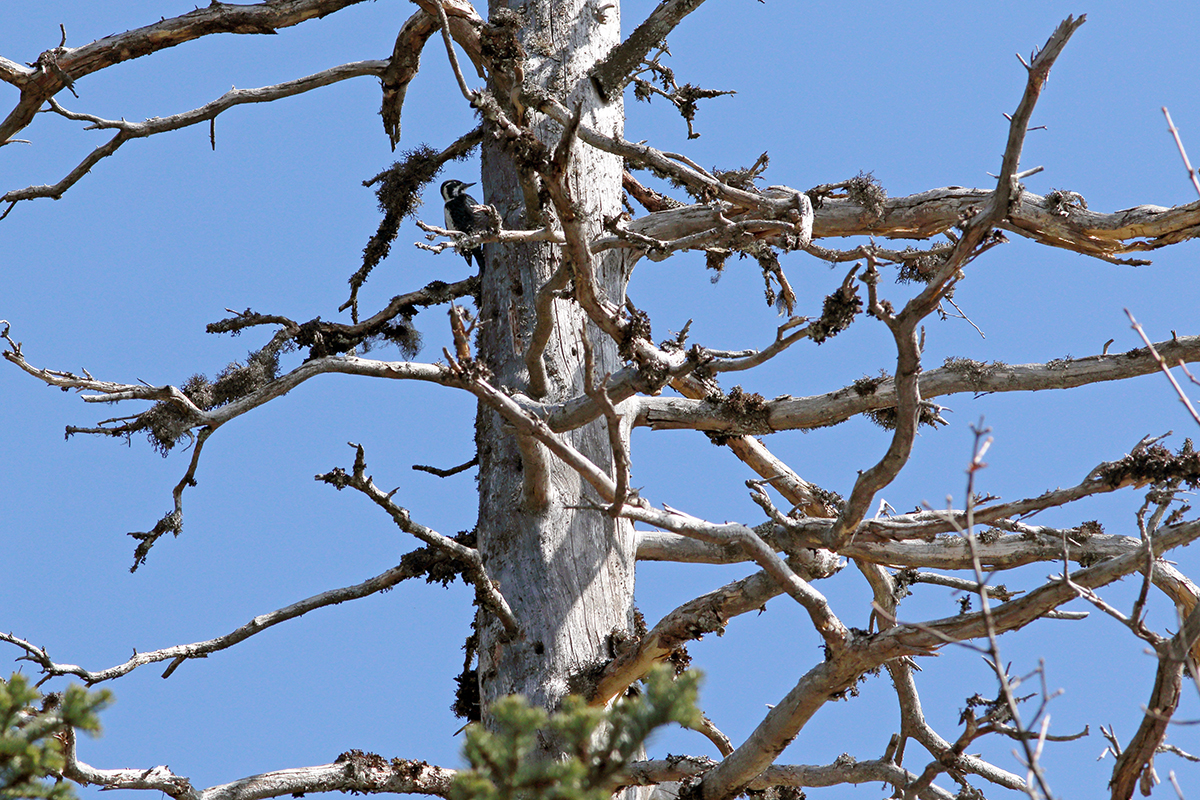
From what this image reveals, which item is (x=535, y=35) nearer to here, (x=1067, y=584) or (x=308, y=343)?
(x=308, y=343)

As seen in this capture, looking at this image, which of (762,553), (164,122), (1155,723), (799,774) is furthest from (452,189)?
(1155,723)

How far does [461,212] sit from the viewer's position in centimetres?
810

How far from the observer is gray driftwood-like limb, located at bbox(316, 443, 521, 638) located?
3.99 meters

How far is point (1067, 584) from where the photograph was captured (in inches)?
136

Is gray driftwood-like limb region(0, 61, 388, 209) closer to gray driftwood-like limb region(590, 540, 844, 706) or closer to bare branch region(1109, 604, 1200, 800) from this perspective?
gray driftwood-like limb region(590, 540, 844, 706)

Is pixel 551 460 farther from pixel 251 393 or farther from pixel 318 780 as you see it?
pixel 318 780

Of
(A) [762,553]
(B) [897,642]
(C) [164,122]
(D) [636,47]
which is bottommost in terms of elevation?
(B) [897,642]

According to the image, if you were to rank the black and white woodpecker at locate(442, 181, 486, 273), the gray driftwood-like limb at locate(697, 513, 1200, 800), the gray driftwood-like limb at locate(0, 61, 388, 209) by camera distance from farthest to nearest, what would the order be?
the black and white woodpecker at locate(442, 181, 486, 273) < the gray driftwood-like limb at locate(0, 61, 388, 209) < the gray driftwood-like limb at locate(697, 513, 1200, 800)

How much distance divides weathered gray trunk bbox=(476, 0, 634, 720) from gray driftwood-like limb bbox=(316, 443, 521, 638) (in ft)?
0.67

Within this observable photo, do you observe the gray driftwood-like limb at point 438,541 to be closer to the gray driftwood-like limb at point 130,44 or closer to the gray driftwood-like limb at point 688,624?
the gray driftwood-like limb at point 688,624

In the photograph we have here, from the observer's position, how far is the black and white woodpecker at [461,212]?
649 centimetres

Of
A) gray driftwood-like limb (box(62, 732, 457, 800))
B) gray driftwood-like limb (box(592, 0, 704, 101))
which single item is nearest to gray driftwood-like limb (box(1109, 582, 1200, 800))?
gray driftwood-like limb (box(62, 732, 457, 800))

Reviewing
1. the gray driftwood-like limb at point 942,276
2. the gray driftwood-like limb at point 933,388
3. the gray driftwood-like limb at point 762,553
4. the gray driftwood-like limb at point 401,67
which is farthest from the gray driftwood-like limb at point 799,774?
the gray driftwood-like limb at point 401,67

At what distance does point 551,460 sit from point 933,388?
6.19 feet
